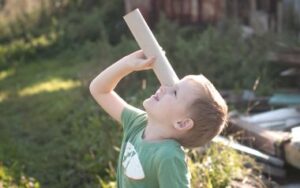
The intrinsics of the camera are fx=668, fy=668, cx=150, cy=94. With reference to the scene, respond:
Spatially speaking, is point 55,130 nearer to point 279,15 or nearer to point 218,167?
point 218,167

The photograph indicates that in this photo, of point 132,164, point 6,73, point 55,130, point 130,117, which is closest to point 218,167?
point 130,117

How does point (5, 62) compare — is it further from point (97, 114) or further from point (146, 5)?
point (97, 114)

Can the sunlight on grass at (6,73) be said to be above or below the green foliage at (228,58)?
below

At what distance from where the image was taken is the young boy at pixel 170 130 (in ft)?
9.19

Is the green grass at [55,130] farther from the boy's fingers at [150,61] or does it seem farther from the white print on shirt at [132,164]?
the boy's fingers at [150,61]

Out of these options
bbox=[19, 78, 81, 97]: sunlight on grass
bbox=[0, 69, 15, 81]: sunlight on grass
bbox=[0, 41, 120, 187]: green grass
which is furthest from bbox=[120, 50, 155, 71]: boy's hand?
bbox=[0, 69, 15, 81]: sunlight on grass

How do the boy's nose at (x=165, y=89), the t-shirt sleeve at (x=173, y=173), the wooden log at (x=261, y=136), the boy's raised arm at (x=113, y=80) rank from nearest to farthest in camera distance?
the t-shirt sleeve at (x=173, y=173), the boy's nose at (x=165, y=89), the boy's raised arm at (x=113, y=80), the wooden log at (x=261, y=136)

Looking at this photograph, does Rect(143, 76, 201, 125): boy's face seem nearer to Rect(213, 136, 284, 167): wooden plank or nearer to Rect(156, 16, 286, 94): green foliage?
Rect(213, 136, 284, 167): wooden plank

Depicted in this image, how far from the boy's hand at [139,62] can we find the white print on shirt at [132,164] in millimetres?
370

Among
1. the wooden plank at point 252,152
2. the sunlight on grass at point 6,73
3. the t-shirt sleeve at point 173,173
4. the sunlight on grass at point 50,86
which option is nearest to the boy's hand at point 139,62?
the t-shirt sleeve at point 173,173

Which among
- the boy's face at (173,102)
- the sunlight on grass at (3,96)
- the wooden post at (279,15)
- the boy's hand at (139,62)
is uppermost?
the boy's hand at (139,62)

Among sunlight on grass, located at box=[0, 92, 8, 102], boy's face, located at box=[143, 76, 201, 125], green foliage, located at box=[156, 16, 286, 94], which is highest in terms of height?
boy's face, located at box=[143, 76, 201, 125]

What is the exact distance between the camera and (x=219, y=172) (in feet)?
15.3

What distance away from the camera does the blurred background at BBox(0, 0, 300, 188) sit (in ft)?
18.9
